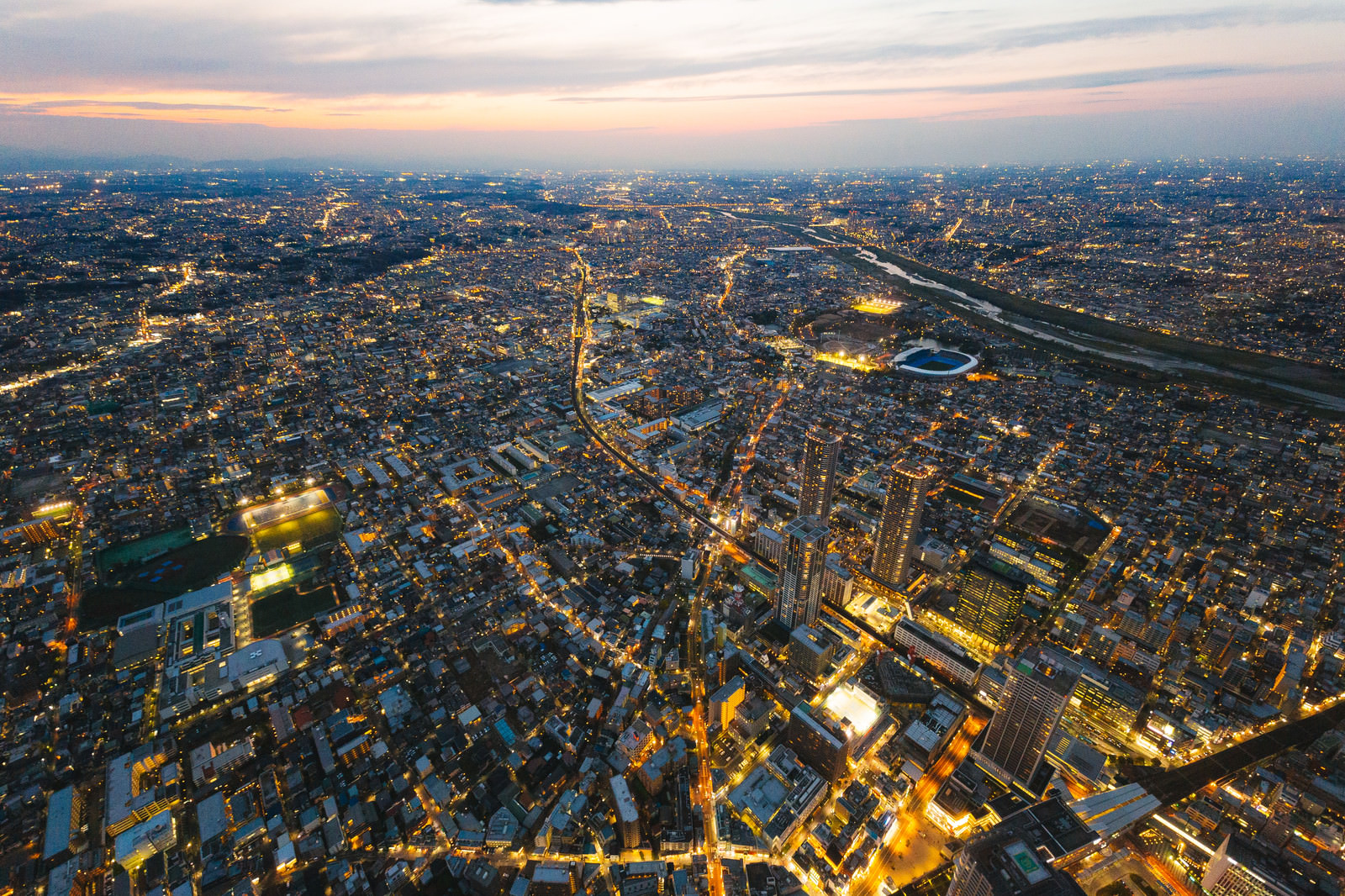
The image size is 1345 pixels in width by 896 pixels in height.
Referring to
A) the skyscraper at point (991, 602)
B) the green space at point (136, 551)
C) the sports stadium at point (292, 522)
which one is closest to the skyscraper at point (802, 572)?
the skyscraper at point (991, 602)

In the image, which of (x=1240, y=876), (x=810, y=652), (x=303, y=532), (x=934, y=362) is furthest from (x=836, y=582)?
(x=934, y=362)

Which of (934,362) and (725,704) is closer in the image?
(725,704)

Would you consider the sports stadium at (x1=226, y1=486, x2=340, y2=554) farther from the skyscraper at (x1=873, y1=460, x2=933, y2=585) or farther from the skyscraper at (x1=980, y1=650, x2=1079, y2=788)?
the skyscraper at (x1=980, y1=650, x2=1079, y2=788)

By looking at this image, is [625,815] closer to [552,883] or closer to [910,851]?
[552,883]

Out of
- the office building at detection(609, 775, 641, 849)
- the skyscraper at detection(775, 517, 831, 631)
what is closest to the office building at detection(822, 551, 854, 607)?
the skyscraper at detection(775, 517, 831, 631)

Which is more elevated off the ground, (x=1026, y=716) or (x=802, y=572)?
(x=802, y=572)

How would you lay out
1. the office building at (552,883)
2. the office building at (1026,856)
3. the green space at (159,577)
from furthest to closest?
the green space at (159,577) → the office building at (552,883) → the office building at (1026,856)

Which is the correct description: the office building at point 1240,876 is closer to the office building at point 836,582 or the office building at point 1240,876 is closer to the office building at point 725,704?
the office building at point 836,582

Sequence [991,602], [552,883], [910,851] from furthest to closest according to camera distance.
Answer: [991,602]
[910,851]
[552,883]
